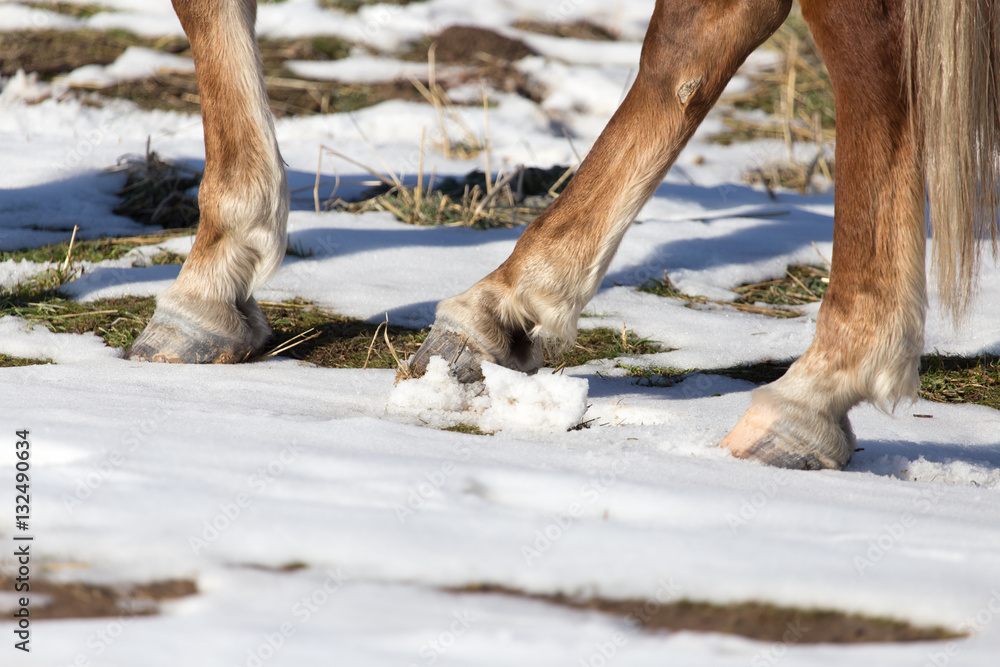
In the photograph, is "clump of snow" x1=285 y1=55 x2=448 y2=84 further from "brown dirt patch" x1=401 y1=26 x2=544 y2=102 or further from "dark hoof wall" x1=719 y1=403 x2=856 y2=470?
"dark hoof wall" x1=719 y1=403 x2=856 y2=470

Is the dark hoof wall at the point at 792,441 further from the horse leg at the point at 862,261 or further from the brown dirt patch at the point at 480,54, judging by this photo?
the brown dirt patch at the point at 480,54

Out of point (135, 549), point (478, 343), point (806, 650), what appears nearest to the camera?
point (806, 650)

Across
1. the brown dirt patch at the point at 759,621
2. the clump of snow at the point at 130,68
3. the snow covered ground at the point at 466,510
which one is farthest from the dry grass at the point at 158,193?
the brown dirt patch at the point at 759,621

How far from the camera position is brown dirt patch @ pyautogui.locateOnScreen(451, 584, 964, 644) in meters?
1.02

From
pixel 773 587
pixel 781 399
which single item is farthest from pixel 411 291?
pixel 773 587

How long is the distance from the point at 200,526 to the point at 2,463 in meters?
0.39

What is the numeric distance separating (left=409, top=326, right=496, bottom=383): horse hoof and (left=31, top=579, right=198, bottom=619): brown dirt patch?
87cm

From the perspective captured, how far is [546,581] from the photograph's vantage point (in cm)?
108

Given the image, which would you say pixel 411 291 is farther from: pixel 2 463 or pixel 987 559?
pixel 987 559

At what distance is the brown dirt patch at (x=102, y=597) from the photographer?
103 cm

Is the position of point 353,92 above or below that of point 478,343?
above

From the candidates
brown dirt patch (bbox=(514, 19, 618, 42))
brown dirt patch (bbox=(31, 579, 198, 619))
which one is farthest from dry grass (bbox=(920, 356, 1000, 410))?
brown dirt patch (bbox=(514, 19, 618, 42))

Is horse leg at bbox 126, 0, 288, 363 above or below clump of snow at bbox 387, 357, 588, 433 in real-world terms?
above

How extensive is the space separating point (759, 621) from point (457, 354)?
0.96 m
